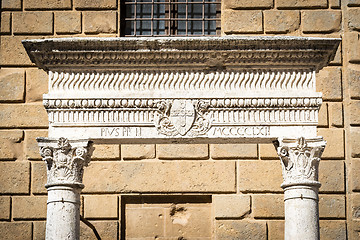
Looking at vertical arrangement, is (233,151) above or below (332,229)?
above

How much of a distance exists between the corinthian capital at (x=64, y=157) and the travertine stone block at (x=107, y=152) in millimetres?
2672

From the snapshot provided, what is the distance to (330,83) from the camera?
13234mm

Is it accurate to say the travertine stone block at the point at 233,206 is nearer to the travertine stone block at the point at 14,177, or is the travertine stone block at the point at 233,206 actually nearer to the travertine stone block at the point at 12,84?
the travertine stone block at the point at 14,177

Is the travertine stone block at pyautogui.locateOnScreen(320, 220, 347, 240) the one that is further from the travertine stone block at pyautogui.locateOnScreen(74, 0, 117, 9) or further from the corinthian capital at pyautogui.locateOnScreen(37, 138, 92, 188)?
the travertine stone block at pyautogui.locateOnScreen(74, 0, 117, 9)

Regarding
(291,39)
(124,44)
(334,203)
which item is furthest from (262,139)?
(334,203)

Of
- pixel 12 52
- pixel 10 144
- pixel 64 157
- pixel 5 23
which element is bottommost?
pixel 64 157

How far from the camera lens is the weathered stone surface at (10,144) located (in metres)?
13.2

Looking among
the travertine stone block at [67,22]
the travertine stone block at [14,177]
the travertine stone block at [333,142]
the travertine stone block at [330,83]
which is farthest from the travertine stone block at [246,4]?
the travertine stone block at [14,177]

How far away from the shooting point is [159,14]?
13.9m

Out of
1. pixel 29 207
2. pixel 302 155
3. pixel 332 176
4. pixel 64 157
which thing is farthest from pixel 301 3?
pixel 29 207

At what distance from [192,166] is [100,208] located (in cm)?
146

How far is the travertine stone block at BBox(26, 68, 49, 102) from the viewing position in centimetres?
1334

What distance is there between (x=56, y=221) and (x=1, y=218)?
3.03 metres

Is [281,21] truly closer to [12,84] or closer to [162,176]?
[162,176]
